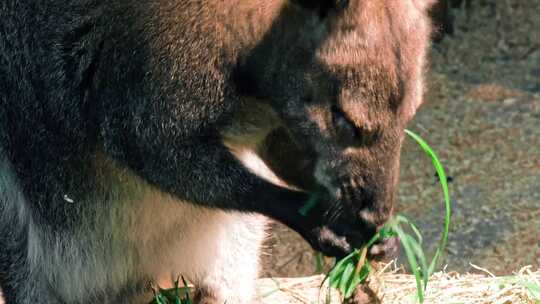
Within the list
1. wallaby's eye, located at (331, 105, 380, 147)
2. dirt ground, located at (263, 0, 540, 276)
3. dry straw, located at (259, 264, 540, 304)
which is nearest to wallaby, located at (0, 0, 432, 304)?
wallaby's eye, located at (331, 105, 380, 147)

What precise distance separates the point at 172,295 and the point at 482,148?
340 centimetres

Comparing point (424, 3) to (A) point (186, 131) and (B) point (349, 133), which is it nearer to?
(B) point (349, 133)

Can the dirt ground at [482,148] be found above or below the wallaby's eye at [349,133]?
below

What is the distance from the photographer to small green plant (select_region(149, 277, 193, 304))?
4.57 meters

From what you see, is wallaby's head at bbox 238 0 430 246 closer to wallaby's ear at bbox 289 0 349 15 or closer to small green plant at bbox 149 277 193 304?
wallaby's ear at bbox 289 0 349 15

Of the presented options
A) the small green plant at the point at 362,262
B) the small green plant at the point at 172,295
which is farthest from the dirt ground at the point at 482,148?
the small green plant at the point at 362,262

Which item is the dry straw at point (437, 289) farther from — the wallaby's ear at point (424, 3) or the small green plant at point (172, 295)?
the wallaby's ear at point (424, 3)

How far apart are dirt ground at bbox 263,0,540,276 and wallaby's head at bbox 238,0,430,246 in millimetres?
2450

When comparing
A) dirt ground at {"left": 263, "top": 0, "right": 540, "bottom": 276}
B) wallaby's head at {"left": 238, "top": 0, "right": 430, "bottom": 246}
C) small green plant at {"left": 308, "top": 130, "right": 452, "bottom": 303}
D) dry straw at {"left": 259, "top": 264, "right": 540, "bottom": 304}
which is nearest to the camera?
wallaby's head at {"left": 238, "top": 0, "right": 430, "bottom": 246}

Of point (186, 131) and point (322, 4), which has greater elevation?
point (322, 4)

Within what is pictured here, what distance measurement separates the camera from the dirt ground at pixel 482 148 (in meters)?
6.36

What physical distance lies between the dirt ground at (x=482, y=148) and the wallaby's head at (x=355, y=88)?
2450mm

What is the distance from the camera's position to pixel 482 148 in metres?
7.33

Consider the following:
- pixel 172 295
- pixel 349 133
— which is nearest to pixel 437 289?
pixel 172 295
